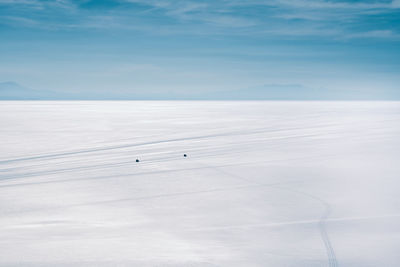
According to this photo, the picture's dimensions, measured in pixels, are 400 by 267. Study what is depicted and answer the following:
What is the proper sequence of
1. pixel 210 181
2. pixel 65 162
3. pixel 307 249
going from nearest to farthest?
pixel 307 249 → pixel 210 181 → pixel 65 162

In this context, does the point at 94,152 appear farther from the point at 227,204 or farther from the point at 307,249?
the point at 307,249

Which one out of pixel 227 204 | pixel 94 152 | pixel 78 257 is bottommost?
pixel 78 257

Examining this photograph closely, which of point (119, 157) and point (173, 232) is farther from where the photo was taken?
point (119, 157)

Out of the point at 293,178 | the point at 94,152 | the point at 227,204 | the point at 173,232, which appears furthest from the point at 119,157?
the point at 173,232

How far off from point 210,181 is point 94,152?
253 inches

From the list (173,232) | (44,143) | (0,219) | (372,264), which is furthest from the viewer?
(44,143)

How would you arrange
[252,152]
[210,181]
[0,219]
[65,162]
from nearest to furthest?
[0,219] → [210,181] → [65,162] → [252,152]

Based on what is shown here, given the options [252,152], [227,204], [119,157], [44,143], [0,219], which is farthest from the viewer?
[44,143]

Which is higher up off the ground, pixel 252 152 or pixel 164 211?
pixel 252 152

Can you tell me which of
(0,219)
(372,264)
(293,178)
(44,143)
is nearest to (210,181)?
(293,178)

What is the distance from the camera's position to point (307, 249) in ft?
16.2

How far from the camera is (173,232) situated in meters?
5.59

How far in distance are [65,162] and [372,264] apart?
931cm

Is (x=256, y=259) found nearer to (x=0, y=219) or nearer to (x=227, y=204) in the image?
(x=227, y=204)
